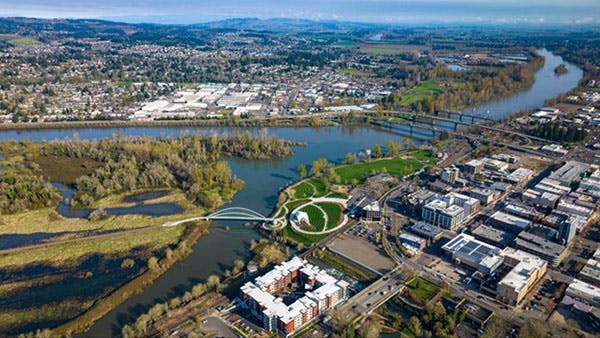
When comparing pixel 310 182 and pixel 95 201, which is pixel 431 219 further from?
pixel 95 201

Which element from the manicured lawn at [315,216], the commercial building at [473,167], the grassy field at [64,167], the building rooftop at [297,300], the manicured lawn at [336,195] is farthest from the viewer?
the grassy field at [64,167]

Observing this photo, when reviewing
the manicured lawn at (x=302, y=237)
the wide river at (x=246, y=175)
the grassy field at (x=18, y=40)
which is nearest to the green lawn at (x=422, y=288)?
the manicured lawn at (x=302, y=237)

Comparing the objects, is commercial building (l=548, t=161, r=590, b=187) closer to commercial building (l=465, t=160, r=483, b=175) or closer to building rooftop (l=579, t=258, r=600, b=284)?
commercial building (l=465, t=160, r=483, b=175)

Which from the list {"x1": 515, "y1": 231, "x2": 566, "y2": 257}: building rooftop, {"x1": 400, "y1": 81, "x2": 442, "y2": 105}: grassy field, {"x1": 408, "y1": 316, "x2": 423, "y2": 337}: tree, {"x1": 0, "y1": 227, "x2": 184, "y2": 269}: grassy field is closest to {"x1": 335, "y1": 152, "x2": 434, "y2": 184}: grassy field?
{"x1": 515, "y1": 231, "x2": 566, "y2": 257}: building rooftop

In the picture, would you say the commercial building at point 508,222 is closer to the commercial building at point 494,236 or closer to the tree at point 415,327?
the commercial building at point 494,236

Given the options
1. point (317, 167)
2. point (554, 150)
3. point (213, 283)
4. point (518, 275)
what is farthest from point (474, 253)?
point (554, 150)

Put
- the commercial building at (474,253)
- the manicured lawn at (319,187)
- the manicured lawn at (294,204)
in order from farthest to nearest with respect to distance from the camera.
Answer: the manicured lawn at (319,187) < the manicured lawn at (294,204) < the commercial building at (474,253)

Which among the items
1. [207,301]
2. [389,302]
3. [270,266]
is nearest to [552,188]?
[389,302]
